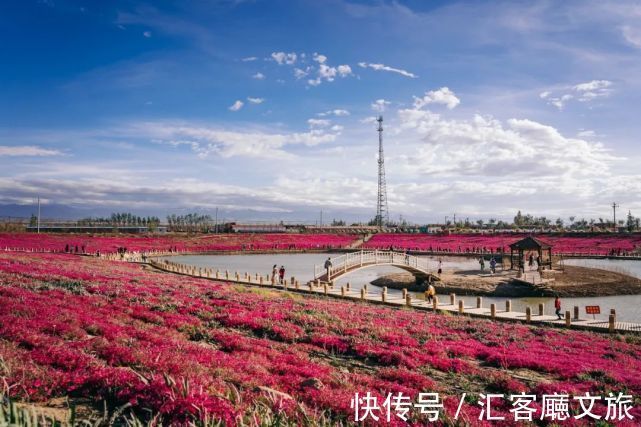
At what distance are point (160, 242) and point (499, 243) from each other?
2966 inches

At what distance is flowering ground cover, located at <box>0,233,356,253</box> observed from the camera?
71375mm

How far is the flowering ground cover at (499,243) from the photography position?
8379 cm

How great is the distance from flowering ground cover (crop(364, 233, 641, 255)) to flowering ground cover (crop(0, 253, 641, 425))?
2622 inches

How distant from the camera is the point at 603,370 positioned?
13133 mm

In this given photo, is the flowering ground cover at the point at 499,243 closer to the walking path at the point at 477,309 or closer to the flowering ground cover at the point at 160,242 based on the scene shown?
the flowering ground cover at the point at 160,242

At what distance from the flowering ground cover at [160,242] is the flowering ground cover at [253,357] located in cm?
5885

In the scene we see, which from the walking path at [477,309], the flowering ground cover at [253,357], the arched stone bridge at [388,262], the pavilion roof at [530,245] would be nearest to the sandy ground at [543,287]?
the arched stone bridge at [388,262]

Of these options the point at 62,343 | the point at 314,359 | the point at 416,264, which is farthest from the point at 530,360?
the point at 416,264

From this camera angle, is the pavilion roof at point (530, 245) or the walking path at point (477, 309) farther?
the pavilion roof at point (530, 245)

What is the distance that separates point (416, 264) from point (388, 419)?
42.5m

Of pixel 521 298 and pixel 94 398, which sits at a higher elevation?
pixel 94 398

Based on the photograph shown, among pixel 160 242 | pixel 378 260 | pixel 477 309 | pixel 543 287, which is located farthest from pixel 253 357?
pixel 160 242

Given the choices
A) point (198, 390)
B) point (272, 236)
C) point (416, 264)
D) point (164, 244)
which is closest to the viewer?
point (198, 390)

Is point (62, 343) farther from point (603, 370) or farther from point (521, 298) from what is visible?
point (521, 298)
